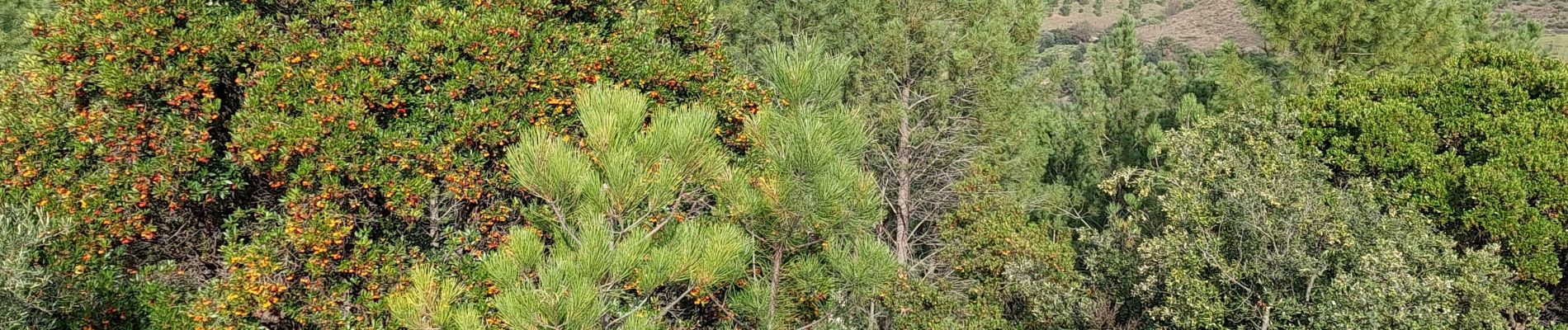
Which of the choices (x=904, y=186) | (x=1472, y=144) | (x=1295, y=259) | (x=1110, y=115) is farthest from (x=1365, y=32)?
(x=904, y=186)

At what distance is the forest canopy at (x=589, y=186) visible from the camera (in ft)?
14.0

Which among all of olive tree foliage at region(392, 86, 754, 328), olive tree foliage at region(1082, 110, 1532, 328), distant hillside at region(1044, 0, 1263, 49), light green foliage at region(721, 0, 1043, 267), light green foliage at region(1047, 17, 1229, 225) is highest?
olive tree foliage at region(392, 86, 754, 328)

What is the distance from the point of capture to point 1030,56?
16109 millimetres

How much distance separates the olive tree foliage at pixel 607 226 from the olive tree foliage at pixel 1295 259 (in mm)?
6025

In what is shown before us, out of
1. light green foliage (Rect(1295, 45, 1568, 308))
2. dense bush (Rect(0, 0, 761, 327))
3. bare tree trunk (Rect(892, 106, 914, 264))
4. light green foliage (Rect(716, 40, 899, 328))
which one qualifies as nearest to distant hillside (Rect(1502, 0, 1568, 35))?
light green foliage (Rect(1295, 45, 1568, 308))

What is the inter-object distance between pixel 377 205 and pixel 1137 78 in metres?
17.6

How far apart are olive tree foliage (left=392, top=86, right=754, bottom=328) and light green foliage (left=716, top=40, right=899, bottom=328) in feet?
1.00

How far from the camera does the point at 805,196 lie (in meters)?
4.38

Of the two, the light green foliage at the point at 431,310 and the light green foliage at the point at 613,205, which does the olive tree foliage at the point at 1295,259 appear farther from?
the light green foliage at the point at 431,310

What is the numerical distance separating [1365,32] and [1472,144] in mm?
4442

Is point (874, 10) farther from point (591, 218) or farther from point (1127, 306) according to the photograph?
point (591, 218)

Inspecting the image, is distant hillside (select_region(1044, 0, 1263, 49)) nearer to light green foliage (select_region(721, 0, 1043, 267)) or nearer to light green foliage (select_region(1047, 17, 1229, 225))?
light green foliage (select_region(1047, 17, 1229, 225))

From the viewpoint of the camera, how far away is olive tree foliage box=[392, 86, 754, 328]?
373 centimetres

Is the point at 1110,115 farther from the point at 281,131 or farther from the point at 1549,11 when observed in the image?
the point at 1549,11
